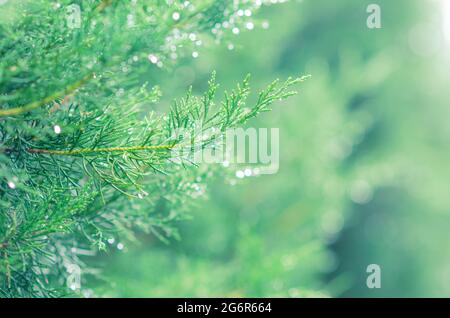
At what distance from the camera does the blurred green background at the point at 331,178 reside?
3039mm

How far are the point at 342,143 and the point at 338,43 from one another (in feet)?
6.29

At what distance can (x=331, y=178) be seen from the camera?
4441 millimetres

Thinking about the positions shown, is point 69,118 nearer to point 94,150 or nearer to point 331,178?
point 94,150

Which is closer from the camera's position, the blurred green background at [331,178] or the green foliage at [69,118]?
the green foliage at [69,118]

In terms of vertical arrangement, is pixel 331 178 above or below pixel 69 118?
above

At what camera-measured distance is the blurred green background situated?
9.97ft

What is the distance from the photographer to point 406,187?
7.03m

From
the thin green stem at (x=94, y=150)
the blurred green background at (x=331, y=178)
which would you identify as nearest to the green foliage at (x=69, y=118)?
the thin green stem at (x=94, y=150)

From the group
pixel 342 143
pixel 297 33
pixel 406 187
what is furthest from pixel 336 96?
pixel 406 187

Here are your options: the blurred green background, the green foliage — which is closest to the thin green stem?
the green foliage

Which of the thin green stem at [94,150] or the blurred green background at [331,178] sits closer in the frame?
the thin green stem at [94,150]

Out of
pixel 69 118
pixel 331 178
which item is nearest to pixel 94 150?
pixel 69 118

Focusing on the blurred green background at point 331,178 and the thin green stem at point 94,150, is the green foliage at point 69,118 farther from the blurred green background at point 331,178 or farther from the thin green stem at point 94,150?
the blurred green background at point 331,178
